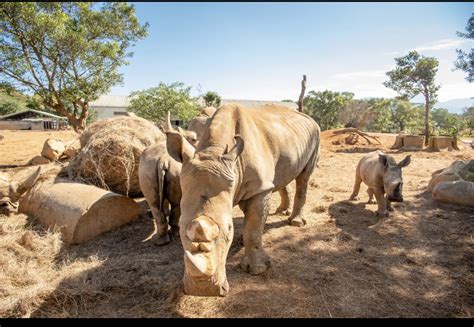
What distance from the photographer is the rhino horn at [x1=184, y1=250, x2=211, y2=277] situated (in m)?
2.20

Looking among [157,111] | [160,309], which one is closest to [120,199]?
[160,309]

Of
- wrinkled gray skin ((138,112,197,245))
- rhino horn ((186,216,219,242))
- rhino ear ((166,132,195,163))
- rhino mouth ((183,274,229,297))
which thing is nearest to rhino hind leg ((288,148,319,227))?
wrinkled gray skin ((138,112,197,245))

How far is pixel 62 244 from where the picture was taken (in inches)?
180

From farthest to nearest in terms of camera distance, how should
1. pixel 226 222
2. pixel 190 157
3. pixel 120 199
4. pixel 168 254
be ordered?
1. pixel 120 199
2. pixel 168 254
3. pixel 190 157
4. pixel 226 222

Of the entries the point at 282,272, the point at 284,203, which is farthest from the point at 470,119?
the point at 282,272

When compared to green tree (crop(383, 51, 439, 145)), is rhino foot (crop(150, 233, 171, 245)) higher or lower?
lower

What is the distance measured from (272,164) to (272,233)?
69.0 inches

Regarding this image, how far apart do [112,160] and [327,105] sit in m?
34.9

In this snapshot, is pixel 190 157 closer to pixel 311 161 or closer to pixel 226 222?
pixel 226 222

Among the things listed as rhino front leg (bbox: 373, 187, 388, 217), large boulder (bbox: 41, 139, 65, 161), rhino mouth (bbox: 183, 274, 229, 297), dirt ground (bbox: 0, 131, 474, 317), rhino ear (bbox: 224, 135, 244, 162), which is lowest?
dirt ground (bbox: 0, 131, 474, 317)

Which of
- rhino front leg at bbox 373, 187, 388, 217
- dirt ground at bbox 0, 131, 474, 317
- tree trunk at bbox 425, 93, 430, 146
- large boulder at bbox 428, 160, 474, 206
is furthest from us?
tree trunk at bbox 425, 93, 430, 146

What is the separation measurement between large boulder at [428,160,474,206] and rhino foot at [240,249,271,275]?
203 inches

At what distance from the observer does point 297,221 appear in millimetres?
5602

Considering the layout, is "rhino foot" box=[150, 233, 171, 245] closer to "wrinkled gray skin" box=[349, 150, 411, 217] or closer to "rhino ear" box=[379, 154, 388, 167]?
"wrinkled gray skin" box=[349, 150, 411, 217]
